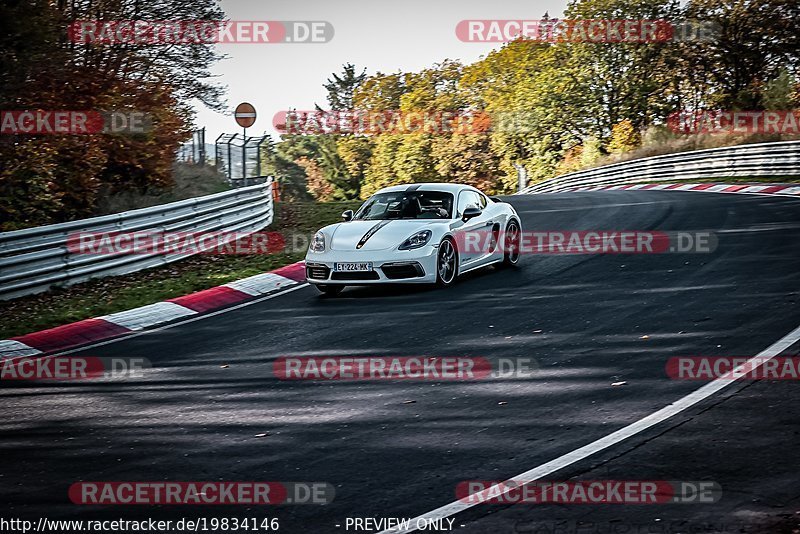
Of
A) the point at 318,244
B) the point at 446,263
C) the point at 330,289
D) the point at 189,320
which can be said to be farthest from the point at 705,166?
the point at 189,320

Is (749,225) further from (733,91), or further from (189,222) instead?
(733,91)

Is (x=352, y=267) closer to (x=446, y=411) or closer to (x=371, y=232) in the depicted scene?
(x=371, y=232)

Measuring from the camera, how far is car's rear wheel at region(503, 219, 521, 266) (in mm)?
13727

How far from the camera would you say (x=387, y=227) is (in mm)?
12336

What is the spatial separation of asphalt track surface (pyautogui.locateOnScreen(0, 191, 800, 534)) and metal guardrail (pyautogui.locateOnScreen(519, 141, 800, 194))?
19250mm

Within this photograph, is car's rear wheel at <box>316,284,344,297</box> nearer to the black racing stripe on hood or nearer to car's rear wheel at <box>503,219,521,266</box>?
the black racing stripe on hood

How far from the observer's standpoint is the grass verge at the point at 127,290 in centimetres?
1155

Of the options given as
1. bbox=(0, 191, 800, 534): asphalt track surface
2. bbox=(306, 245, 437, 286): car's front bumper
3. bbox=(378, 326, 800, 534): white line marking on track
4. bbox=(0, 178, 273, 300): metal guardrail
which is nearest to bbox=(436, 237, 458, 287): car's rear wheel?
bbox=(306, 245, 437, 286): car's front bumper

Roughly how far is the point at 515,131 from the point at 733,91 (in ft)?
73.0

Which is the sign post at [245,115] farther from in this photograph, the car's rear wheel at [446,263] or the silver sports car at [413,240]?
the car's rear wheel at [446,263]

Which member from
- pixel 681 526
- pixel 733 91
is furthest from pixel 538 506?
pixel 733 91

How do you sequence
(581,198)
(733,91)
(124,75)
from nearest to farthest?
(124,75) → (581,198) → (733,91)

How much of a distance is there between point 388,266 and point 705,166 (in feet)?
85.7

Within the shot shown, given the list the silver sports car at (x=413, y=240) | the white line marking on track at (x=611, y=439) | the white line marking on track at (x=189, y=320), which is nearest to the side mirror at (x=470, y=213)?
the silver sports car at (x=413, y=240)
